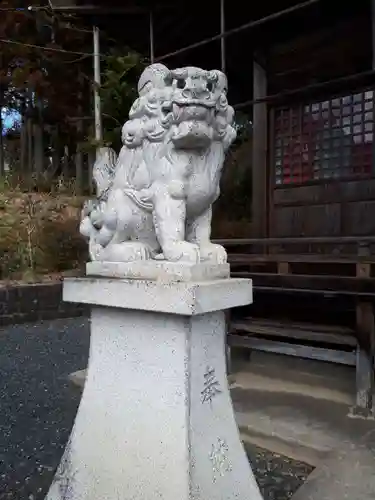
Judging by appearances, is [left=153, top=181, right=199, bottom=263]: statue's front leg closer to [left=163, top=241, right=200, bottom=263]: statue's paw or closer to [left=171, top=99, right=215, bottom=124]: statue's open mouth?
[left=163, top=241, right=200, bottom=263]: statue's paw

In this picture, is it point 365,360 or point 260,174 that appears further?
point 260,174

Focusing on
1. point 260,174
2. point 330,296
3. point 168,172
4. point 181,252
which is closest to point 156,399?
point 181,252

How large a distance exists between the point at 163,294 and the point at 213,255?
386 millimetres

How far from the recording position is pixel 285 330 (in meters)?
4.36

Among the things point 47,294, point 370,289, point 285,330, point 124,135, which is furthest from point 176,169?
point 47,294

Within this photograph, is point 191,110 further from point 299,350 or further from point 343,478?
point 299,350

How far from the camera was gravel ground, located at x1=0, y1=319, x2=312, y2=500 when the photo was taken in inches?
120

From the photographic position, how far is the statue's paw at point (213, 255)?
6.95 feet

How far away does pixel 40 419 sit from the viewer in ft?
13.1

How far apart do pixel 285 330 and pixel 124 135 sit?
2.73 meters

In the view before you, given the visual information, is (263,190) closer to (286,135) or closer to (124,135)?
(286,135)

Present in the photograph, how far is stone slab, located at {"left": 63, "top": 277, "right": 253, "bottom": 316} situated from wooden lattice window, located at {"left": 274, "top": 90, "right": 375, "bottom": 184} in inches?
157

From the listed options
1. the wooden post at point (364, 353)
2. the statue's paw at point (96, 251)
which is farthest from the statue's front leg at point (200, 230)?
the wooden post at point (364, 353)

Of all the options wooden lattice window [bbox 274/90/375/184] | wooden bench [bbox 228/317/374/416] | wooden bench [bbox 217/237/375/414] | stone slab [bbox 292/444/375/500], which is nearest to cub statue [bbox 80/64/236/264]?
stone slab [bbox 292/444/375/500]
